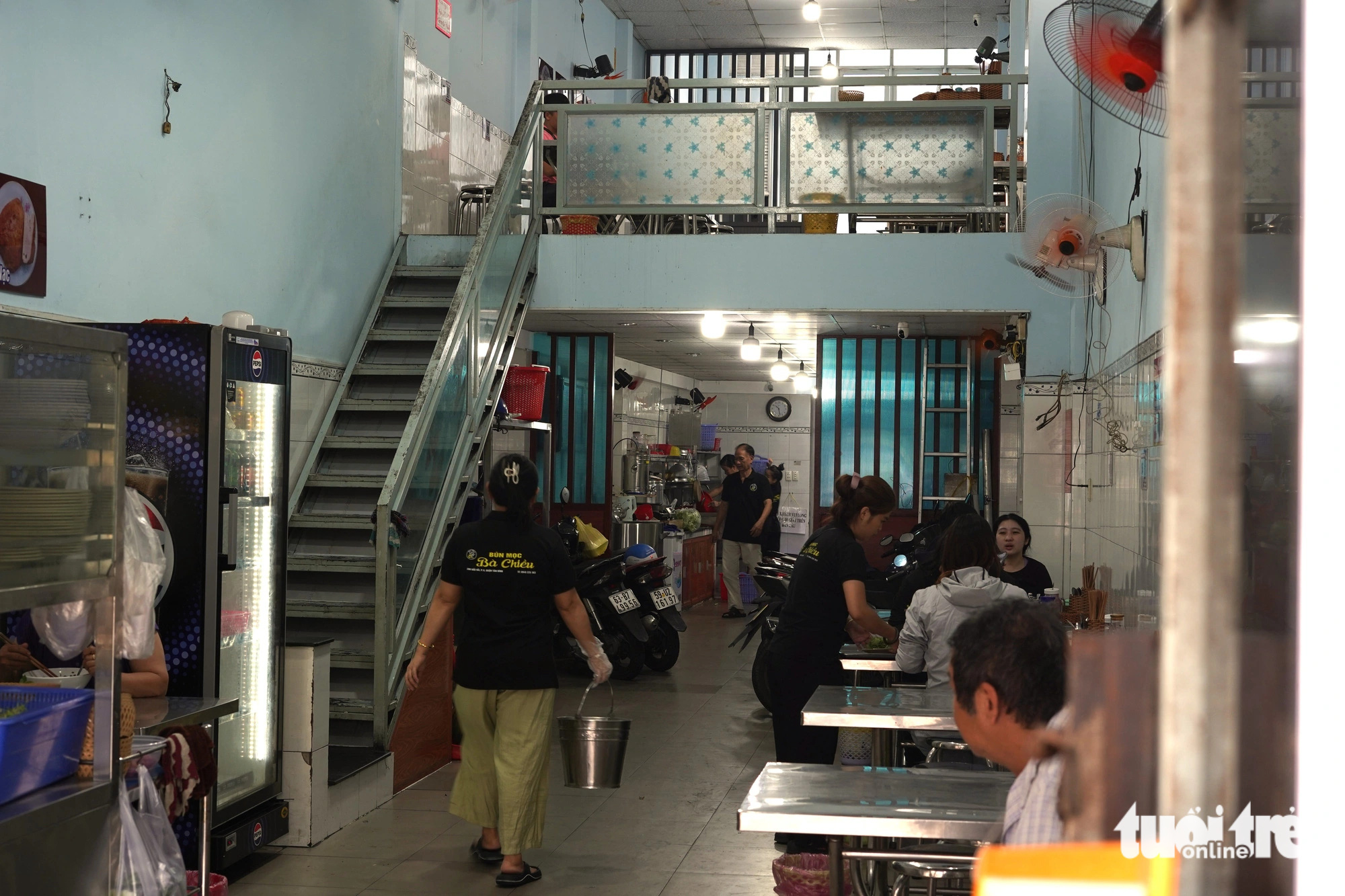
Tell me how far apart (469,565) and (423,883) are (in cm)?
122

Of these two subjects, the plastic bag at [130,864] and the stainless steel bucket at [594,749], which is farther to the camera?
the stainless steel bucket at [594,749]

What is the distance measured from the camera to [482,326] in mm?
7770

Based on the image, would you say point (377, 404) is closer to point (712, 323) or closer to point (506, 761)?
point (712, 323)

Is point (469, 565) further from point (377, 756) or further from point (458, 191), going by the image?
point (458, 191)

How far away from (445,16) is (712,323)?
344 centimetres

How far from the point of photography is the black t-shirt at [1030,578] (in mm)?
6449

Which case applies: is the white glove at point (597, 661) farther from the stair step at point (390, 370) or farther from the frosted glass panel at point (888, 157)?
the frosted glass panel at point (888, 157)

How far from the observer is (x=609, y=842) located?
538cm

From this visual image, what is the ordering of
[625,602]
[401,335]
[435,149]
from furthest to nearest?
[435,149] < [625,602] < [401,335]

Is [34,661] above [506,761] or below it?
above


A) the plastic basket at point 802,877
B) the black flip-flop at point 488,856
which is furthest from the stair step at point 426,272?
the plastic basket at point 802,877

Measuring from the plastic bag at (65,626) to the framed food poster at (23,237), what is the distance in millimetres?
2123

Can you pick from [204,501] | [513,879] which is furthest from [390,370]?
[513,879]

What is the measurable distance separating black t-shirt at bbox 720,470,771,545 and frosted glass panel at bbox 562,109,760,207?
13.5ft
